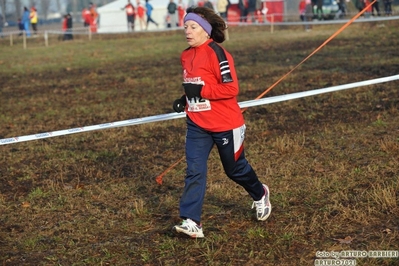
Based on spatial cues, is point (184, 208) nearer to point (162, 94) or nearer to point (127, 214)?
point (127, 214)

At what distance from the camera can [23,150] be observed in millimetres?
10047

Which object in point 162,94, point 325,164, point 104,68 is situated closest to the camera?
point 325,164

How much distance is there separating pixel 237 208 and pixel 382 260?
1832 millimetres

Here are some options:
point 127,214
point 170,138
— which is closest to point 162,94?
point 170,138

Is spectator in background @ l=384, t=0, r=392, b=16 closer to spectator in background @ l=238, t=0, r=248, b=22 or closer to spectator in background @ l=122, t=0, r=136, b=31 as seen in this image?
spectator in background @ l=238, t=0, r=248, b=22

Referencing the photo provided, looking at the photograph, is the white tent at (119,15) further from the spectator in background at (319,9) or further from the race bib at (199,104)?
the race bib at (199,104)

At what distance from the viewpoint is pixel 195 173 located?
573cm

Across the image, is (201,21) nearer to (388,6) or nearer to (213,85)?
(213,85)

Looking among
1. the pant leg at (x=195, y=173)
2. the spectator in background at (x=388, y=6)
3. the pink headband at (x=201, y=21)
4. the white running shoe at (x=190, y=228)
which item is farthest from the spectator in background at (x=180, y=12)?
the white running shoe at (x=190, y=228)

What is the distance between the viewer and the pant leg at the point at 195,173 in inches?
226

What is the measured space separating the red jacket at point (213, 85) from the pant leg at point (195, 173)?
107 millimetres

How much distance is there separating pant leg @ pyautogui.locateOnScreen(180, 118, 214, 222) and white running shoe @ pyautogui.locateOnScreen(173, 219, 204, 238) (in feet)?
0.13

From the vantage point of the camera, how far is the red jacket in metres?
5.59

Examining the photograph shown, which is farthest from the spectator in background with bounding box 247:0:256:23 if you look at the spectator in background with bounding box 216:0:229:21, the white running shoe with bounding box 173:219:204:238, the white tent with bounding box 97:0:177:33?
the white running shoe with bounding box 173:219:204:238
